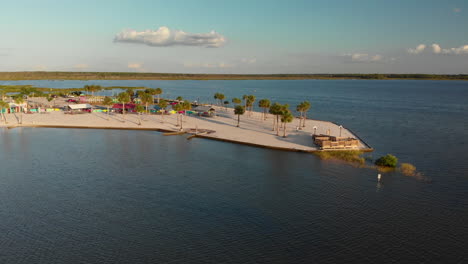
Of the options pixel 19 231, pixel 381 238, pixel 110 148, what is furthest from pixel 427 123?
pixel 19 231

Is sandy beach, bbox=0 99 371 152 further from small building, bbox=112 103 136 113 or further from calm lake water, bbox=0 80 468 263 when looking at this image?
calm lake water, bbox=0 80 468 263

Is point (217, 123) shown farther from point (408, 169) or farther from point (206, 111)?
point (408, 169)

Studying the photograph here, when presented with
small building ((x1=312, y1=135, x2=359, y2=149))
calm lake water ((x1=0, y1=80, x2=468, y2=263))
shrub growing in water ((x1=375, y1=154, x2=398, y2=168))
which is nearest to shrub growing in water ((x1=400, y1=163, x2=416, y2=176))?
shrub growing in water ((x1=375, y1=154, x2=398, y2=168))

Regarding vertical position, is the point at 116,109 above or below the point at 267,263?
above

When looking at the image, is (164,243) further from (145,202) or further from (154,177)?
(154,177)

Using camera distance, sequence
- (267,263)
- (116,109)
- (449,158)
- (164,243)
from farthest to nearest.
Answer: (116,109)
(449,158)
(164,243)
(267,263)

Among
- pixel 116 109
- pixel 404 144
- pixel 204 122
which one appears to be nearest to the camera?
pixel 404 144
